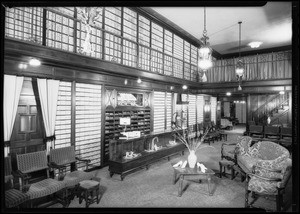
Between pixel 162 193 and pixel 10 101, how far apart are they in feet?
12.9

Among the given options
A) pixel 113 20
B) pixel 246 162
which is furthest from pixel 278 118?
pixel 113 20

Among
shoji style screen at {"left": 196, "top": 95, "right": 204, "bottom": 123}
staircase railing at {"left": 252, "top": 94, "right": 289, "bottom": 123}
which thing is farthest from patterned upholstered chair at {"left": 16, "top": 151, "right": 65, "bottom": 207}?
staircase railing at {"left": 252, "top": 94, "right": 289, "bottom": 123}

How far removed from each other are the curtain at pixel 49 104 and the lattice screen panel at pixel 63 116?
1.00ft

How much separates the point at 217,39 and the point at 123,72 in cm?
675

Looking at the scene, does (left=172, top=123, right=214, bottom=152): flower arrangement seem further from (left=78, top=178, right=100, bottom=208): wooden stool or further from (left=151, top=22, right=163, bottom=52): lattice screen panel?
(left=151, top=22, right=163, bottom=52): lattice screen panel

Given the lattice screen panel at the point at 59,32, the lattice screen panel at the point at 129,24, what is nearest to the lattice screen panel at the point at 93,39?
the lattice screen panel at the point at 59,32

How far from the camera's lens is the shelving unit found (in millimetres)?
6785

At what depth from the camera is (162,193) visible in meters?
4.58

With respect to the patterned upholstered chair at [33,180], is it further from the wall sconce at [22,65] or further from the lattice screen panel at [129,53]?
the lattice screen panel at [129,53]

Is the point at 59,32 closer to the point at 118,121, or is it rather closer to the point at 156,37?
the point at 118,121

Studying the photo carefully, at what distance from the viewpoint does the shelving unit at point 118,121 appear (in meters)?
6.79
